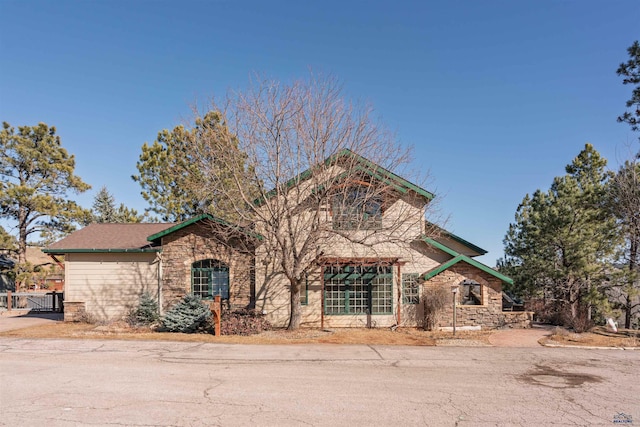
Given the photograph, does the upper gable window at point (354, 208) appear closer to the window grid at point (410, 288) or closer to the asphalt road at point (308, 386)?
the window grid at point (410, 288)

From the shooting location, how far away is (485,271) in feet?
57.4

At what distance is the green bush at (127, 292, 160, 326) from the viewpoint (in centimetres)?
1720

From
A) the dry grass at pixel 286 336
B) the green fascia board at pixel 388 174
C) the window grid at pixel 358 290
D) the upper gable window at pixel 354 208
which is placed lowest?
the dry grass at pixel 286 336

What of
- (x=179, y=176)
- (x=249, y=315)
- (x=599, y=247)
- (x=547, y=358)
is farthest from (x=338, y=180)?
(x=179, y=176)

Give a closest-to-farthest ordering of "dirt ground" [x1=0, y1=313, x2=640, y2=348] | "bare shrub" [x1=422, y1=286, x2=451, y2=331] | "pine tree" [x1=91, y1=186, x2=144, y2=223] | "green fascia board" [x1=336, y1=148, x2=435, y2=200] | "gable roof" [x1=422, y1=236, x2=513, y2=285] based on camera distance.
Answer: "dirt ground" [x1=0, y1=313, x2=640, y2=348], "green fascia board" [x1=336, y1=148, x2=435, y2=200], "bare shrub" [x1=422, y1=286, x2=451, y2=331], "gable roof" [x1=422, y1=236, x2=513, y2=285], "pine tree" [x1=91, y1=186, x2=144, y2=223]

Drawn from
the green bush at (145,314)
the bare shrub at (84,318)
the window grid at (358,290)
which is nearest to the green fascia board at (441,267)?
the window grid at (358,290)

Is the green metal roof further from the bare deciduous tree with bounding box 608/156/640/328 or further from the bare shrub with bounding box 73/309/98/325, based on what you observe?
the bare deciduous tree with bounding box 608/156/640/328

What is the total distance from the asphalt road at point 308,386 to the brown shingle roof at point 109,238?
6.17 meters

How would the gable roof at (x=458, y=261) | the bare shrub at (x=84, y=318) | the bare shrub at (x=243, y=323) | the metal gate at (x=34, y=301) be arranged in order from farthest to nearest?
the metal gate at (x=34, y=301), the bare shrub at (x=84, y=318), the gable roof at (x=458, y=261), the bare shrub at (x=243, y=323)

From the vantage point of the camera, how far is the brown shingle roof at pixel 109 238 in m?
18.7

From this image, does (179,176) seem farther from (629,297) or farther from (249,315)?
(629,297)

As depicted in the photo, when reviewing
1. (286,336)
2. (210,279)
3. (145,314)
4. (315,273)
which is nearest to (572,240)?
(315,273)

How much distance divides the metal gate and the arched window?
1049 centimetres

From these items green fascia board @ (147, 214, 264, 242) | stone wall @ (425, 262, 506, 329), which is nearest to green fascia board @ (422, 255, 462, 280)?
stone wall @ (425, 262, 506, 329)
